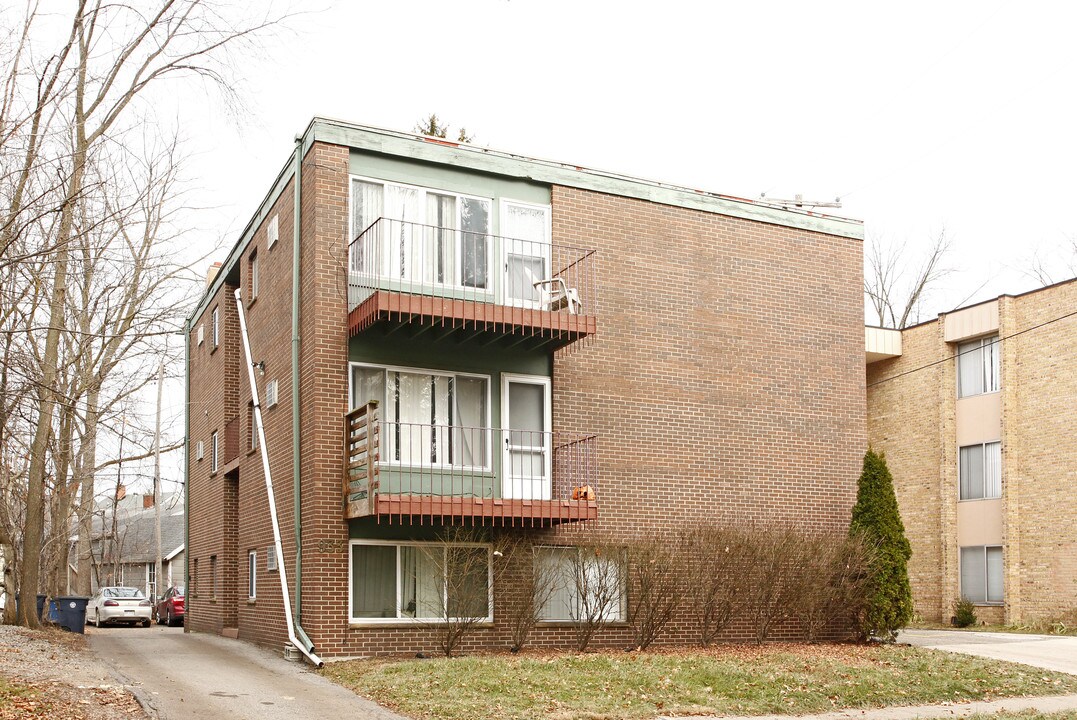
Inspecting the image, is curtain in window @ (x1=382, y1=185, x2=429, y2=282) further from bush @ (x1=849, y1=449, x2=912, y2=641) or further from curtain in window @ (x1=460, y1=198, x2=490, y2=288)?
bush @ (x1=849, y1=449, x2=912, y2=641)

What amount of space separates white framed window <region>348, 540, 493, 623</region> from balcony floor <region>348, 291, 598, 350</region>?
3.25m

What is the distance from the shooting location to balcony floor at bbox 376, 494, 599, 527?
1564 cm

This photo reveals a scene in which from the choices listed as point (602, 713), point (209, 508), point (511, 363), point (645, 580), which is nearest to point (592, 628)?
point (645, 580)

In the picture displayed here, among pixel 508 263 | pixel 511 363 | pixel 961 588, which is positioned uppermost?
pixel 508 263

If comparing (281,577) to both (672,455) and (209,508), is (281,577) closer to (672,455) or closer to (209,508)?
(672,455)

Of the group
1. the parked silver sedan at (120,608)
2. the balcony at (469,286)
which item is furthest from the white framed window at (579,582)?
the parked silver sedan at (120,608)

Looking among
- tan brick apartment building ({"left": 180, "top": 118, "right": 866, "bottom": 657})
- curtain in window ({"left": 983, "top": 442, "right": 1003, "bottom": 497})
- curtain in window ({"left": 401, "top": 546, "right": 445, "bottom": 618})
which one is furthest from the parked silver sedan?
curtain in window ({"left": 983, "top": 442, "right": 1003, "bottom": 497})

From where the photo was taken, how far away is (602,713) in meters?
12.0

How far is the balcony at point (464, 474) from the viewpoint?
15875mm

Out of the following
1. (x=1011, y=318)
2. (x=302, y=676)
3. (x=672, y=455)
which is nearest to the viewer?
(x=302, y=676)

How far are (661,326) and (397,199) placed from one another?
522 centimetres

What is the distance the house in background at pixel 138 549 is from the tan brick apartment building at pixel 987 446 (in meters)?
34.4

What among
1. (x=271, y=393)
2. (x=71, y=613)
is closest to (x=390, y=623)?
(x=271, y=393)

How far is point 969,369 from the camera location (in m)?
28.9
